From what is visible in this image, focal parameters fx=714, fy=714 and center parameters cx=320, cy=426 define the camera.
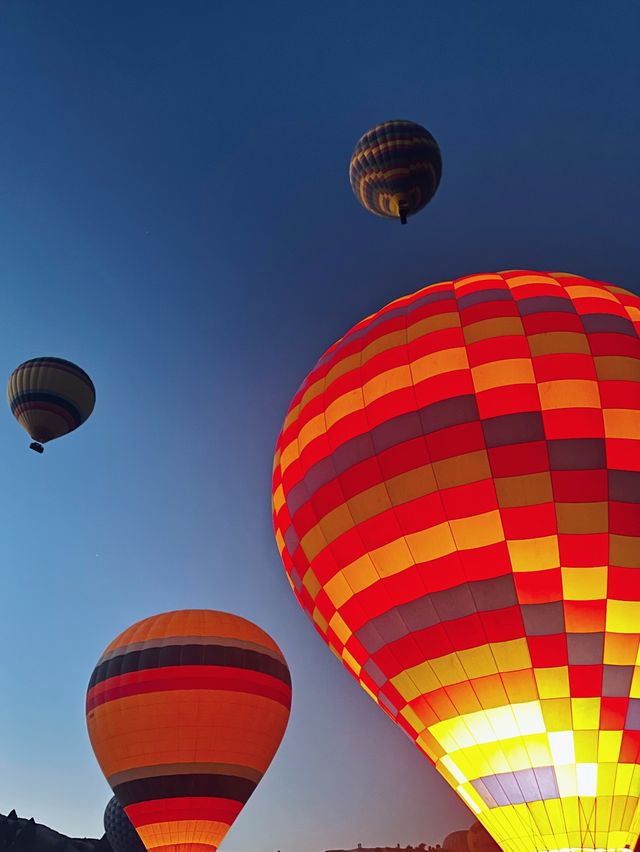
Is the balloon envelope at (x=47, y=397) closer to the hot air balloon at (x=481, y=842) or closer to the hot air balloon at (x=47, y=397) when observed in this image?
the hot air balloon at (x=47, y=397)

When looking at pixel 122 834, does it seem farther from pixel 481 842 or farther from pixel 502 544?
pixel 502 544

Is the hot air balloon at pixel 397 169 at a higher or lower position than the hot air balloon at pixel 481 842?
higher

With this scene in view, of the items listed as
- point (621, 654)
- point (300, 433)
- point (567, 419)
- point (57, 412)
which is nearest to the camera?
point (621, 654)

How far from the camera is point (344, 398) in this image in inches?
348

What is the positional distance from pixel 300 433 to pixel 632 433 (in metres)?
4.01

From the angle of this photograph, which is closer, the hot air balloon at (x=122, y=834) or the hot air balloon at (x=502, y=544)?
the hot air balloon at (x=502, y=544)

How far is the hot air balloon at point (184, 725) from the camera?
1334 centimetres

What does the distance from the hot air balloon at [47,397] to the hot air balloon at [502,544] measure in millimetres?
12466

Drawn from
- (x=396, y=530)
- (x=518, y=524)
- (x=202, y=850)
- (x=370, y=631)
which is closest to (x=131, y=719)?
A: (x=202, y=850)

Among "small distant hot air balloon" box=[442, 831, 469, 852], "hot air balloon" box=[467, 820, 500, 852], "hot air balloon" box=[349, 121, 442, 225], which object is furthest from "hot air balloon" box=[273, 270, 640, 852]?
"small distant hot air balloon" box=[442, 831, 469, 852]

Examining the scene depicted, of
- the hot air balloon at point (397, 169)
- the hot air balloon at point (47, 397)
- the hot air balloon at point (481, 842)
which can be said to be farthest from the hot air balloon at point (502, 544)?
the hot air balloon at point (481, 842)

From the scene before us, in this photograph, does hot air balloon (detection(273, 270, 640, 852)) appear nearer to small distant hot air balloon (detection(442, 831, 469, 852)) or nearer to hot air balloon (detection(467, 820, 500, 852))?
hot air balloon (detection(467, 820, 500, 852))

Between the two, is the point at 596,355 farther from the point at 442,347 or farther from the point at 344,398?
the point at 344,398

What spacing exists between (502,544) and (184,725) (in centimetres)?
854
